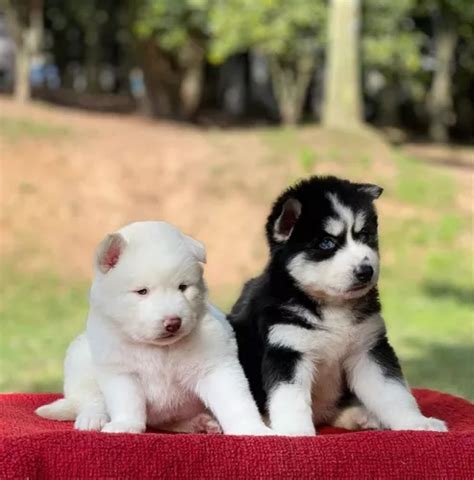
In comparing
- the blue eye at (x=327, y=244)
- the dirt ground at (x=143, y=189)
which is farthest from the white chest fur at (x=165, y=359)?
the dirt ground at (x=143, y=189)

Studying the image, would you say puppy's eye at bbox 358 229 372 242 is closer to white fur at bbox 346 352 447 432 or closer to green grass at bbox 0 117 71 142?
white fur at bbox 346 352 447 432

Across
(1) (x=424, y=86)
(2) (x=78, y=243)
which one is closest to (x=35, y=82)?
(1) (x=424, y=86)

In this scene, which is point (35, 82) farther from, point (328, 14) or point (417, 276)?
point (417, 276)

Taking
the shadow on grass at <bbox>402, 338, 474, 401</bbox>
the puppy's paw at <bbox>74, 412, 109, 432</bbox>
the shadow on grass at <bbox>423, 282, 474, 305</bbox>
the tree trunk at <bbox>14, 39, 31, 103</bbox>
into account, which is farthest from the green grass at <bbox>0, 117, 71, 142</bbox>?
the puppy's paw at <bbox>74, 412, 109, 432</bbox>

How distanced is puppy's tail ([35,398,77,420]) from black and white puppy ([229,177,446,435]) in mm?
776

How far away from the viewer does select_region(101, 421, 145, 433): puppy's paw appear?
12.6 ft

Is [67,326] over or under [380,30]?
under

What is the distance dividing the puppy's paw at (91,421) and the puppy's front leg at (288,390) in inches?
26.1

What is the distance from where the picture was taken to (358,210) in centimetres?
401

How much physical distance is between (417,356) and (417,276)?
3.00 metres

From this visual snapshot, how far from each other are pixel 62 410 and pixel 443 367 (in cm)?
686

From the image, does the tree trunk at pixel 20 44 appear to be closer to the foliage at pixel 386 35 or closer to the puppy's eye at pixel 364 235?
the foliage at pixel 386 35

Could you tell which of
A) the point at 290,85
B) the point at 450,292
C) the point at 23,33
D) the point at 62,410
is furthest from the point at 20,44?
the point at 62,410

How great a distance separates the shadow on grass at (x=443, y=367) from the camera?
9.75 m
